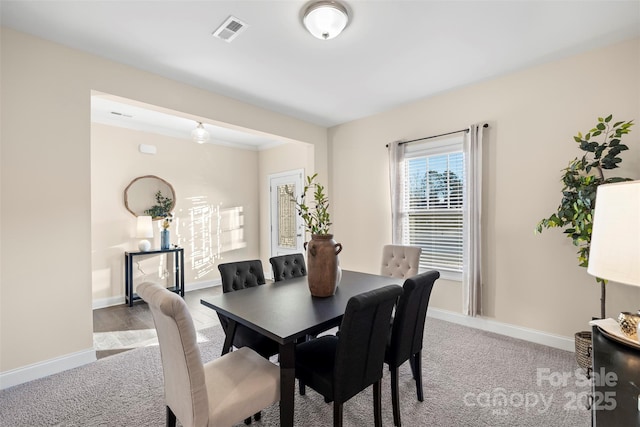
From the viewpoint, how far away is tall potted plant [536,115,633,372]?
7.57ft

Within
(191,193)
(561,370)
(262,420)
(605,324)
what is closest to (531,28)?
(605,324)

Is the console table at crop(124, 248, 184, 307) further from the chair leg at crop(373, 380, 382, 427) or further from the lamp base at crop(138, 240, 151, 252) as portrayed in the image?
the chair leg at crop(373, 380, 382, 427)

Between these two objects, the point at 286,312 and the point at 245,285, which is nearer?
the point at 286,312

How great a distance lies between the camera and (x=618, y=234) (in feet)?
2.91

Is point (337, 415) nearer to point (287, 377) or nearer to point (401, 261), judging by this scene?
point (287, 377)

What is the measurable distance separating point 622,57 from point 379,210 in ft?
9.05

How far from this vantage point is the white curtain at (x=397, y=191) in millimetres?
3941

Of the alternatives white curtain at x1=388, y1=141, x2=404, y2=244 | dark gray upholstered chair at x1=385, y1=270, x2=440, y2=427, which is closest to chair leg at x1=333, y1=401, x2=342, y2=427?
dark gray upholstered chair at x1=385, y1=270, x2=440, y2=427

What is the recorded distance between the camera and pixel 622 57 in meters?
2.56

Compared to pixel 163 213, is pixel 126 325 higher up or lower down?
lower down

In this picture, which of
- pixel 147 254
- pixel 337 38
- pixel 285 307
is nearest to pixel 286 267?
pixel 285 307

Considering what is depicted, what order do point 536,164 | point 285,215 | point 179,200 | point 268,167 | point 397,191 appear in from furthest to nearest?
point 268,167 → point 285,215 → point 179,200 → point 397,191 → point 536,164

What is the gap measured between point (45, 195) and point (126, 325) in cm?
189

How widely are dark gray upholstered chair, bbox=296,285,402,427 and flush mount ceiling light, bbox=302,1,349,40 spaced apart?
1.84 m
